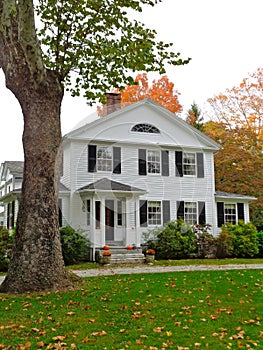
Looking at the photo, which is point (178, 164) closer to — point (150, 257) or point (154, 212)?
point (154, 212)

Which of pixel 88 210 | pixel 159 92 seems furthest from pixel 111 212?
pixel 159 92

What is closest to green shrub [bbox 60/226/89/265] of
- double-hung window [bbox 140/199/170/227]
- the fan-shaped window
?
double-hung window [bbox 140/199/170/227]

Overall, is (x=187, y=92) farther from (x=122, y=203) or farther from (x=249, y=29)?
(x=249, y=29)

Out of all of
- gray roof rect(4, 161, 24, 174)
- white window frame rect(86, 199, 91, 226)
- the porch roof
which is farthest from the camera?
gray roof rect(4, 161, 24, 174)

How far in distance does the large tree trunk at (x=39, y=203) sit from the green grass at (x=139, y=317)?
498 millimetres

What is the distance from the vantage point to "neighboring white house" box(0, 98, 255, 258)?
18969 millimetres

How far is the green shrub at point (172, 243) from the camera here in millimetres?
18656

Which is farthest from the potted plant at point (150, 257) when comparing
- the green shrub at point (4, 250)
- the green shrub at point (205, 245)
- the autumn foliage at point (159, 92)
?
the autumn foliage at point (159, 92)

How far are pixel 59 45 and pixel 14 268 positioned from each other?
6412mm

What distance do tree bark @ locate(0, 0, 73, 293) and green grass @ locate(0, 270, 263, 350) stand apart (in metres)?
0.64

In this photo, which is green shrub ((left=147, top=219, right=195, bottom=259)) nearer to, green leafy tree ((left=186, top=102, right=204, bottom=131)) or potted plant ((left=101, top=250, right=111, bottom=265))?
potted plant ((left=101, top=250, right=111, bottom=265))

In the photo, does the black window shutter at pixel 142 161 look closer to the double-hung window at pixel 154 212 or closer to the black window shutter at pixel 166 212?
the double-hung window at pixel 154 212

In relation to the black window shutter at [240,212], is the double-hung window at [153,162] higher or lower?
higher

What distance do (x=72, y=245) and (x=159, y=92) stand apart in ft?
60.5
